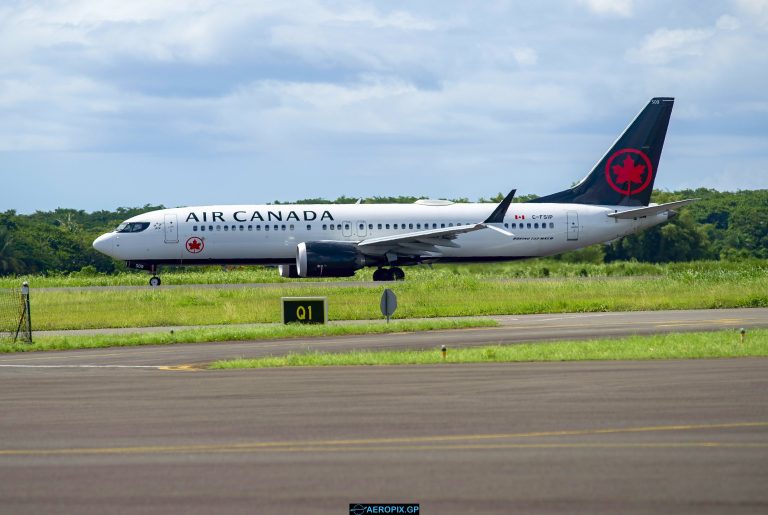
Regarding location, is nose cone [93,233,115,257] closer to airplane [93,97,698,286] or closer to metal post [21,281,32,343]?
airplane [93,97,698,286]

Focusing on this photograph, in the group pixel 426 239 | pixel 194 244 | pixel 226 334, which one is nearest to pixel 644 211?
pixel 426 239

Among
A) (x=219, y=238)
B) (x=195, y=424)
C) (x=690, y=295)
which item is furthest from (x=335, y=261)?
(x=195, y=424)

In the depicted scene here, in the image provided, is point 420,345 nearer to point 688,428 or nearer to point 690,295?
point 688,428

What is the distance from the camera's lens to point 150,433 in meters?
14.1

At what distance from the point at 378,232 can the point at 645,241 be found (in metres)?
22.7

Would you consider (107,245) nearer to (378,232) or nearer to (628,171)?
(378,232)

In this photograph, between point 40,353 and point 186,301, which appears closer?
point 40,353

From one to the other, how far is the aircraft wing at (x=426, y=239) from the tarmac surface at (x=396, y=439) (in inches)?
1201

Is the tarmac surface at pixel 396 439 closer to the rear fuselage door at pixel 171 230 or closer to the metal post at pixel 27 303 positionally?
the metal post at pixel 27 303

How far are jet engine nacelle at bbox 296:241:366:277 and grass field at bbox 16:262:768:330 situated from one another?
1416mm

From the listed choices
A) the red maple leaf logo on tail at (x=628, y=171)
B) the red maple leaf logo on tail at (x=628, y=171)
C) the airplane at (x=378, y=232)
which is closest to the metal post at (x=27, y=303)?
the airplane at (x=378, y=232)

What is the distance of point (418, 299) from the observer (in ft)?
140

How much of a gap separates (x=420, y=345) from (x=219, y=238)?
28426mm

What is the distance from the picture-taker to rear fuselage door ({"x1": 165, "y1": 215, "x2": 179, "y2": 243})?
54.1 m
